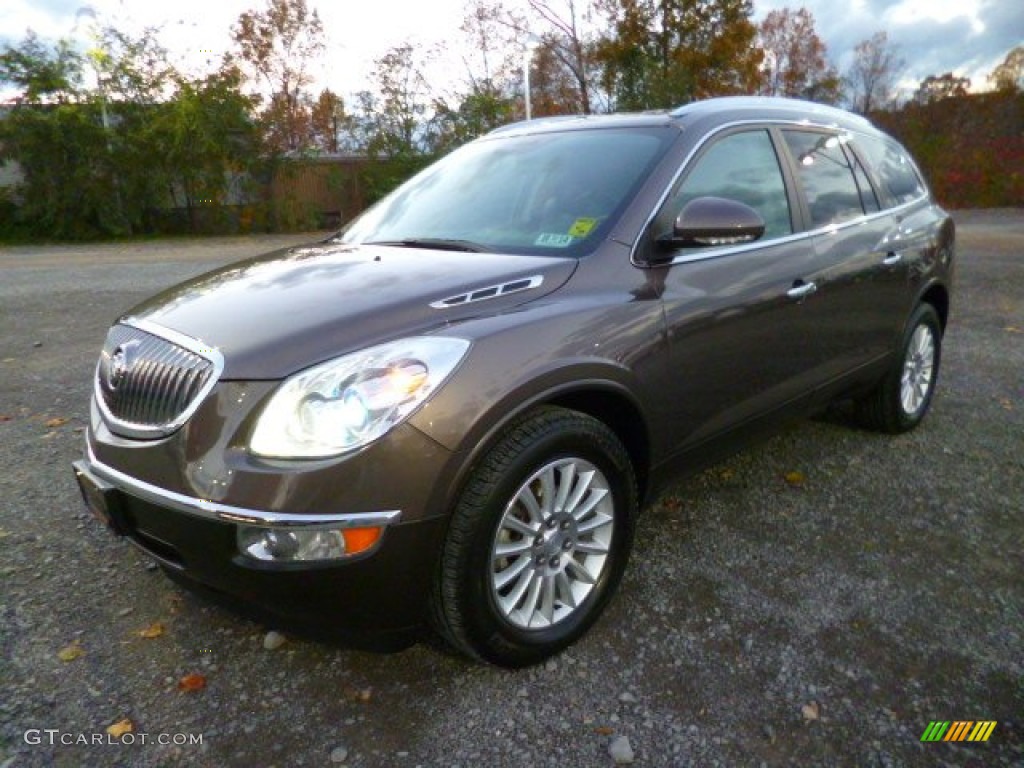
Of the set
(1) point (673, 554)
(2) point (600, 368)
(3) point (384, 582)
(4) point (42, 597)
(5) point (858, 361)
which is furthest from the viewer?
(5) point (858, 361)

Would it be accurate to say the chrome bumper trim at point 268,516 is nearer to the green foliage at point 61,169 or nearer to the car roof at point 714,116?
the car roof at point 714,116

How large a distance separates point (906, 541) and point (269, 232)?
903 inches

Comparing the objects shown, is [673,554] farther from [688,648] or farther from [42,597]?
[42,597]

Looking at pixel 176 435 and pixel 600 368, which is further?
pixel 600 368

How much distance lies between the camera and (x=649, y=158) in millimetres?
2988

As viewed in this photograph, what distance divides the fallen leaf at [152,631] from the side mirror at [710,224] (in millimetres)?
2184

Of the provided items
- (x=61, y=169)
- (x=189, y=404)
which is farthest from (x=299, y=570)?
(x=61, y=169)

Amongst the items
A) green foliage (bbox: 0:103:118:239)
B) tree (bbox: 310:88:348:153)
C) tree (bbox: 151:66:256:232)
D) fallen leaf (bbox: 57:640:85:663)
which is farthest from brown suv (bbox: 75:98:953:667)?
tree (bbox: 310:88:348:153)

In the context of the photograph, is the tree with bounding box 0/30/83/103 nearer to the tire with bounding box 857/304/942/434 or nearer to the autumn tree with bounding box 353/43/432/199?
the autumn tree with bounding box 353/43/432/199

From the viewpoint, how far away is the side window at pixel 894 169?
167 inches

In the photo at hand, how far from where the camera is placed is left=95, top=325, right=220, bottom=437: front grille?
86.3 inches

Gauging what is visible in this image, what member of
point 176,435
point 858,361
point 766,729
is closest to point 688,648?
point 766,729

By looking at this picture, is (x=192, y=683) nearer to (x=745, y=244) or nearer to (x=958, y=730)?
(x=958, y=730)

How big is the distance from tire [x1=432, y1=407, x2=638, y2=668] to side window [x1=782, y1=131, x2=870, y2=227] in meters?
1.78
